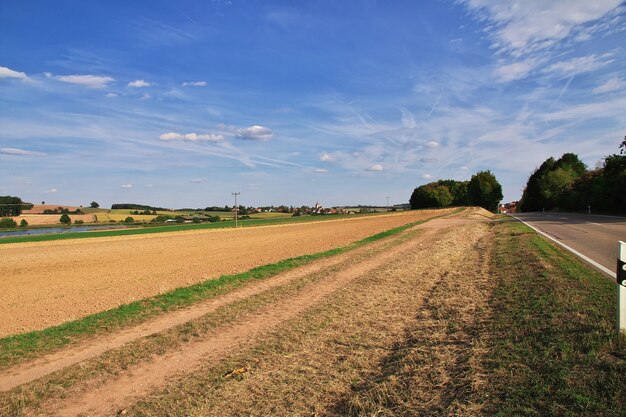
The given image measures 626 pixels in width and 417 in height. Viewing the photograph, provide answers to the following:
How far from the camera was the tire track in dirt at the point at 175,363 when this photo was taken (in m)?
4.59

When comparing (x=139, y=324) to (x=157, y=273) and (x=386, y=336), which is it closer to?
(x=386, y=336)

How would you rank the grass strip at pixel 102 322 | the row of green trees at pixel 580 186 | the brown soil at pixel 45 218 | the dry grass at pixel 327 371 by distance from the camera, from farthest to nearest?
1. the brown soil at pixel 45 218
2. the row of green trees at pixel 580 186
3. the grass strip at pixel 102 322
4. the dry grass at pixel 327 371

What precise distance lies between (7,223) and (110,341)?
9846 cm

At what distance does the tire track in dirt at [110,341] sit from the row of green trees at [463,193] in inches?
4543

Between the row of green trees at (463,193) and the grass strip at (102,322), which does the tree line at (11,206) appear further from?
the row of green trees at (463,193)

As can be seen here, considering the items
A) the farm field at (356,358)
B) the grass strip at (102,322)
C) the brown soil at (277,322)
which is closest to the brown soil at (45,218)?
the grass strip at (102,322)

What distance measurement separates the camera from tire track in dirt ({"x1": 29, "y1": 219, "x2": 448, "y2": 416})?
4.59 meters

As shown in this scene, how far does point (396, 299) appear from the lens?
913cm

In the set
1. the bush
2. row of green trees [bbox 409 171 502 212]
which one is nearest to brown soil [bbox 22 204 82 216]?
the bush

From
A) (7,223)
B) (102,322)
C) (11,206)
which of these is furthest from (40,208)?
(102,322)

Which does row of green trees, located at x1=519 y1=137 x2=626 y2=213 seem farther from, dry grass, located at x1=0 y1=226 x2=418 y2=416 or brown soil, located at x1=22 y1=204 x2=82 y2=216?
brown soil, located at x1=22 y1=204 x2=82 y2=216

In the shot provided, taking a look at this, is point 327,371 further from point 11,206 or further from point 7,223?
point 11,206

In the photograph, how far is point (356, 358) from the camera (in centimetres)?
552

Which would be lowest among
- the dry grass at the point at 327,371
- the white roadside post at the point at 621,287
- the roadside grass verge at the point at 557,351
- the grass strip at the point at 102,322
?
the grass strip at the point at 102,322
